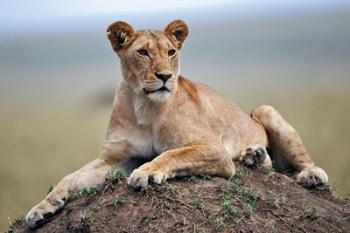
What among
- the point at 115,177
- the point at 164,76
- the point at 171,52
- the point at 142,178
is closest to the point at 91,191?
the point at 115,177

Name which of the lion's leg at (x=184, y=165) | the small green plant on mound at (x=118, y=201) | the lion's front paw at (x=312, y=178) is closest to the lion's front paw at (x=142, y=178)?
the lion's leg at (x=184, y=165)

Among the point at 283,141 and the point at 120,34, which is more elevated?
the point at 120,34

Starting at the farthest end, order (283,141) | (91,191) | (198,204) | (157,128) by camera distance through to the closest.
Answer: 1. (283,141)
2. (157,128)
3. (91,191)
4. (198,204)

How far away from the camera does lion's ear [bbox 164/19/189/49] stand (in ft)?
20.3

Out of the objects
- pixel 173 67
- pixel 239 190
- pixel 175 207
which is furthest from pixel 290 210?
pixel 173 67

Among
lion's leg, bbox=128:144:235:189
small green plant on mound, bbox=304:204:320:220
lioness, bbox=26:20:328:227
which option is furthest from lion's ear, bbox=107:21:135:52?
small green plant on mound, bbox=304:204:320:220

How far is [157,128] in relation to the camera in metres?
6.10

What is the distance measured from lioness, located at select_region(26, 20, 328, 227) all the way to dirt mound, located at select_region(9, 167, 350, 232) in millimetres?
114

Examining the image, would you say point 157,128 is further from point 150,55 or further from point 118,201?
point 118,201

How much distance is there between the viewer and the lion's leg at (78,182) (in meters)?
5.99

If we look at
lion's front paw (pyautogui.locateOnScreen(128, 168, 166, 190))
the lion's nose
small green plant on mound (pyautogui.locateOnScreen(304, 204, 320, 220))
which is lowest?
small green plant on mound (pyautogui.locateOnScreen(304, 204, 320, 220))

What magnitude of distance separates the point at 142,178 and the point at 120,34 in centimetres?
113

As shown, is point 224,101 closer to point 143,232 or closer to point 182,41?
point 182,41

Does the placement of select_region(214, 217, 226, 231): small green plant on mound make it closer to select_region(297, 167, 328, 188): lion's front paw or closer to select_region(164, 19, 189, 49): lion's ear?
select_region(297, 167, 328, 188): lion's front paw
